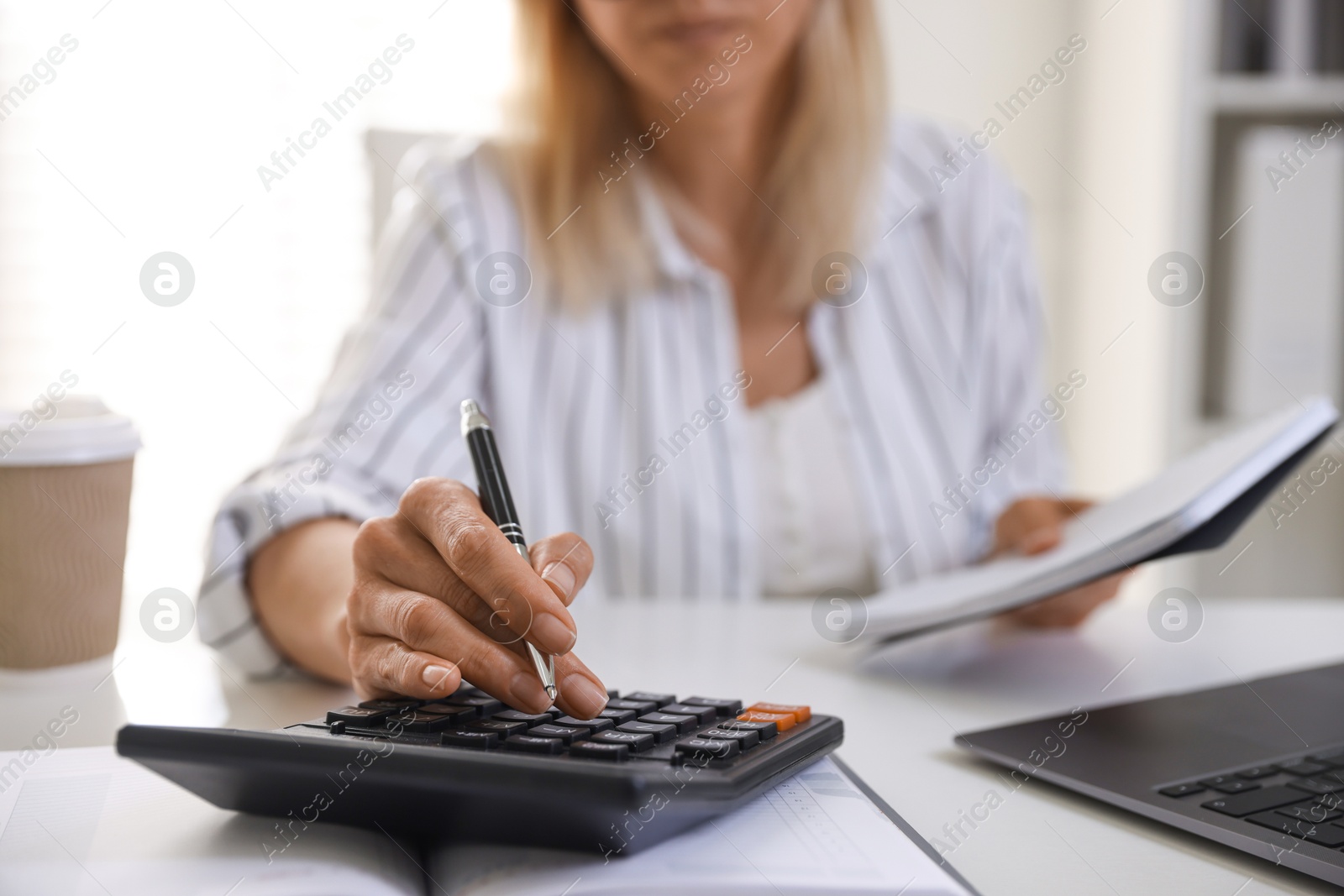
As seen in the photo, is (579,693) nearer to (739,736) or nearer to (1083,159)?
(739,736)

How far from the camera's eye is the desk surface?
416 millimetres

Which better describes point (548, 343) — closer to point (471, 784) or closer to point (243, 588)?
point (243, 588)

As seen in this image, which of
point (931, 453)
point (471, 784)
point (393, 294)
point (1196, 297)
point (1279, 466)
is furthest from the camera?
point (1196, 297)

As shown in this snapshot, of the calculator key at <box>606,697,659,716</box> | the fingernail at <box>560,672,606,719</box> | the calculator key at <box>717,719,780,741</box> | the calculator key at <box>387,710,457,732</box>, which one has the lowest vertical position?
the calculator key at <box>387,710,457,732</box>

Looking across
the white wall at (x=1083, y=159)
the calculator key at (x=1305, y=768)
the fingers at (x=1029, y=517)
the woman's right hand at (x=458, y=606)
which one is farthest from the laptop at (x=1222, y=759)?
the white wall at (x=1083, y=159)

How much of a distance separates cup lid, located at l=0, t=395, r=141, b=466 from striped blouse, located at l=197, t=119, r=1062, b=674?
1.09 ft

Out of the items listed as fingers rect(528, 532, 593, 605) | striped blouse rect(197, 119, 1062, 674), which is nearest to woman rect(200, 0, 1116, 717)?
striped blouse rect(197, 119, 1062, 674)

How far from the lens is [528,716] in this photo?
1.39 ft

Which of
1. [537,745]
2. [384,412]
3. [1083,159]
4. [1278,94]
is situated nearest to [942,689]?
[537,745]

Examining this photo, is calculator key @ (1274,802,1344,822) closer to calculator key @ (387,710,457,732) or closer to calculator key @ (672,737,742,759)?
calculator key @ (672,737,742,759)

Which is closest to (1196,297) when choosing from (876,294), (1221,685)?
(876,294)

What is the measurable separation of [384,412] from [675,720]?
0.57m

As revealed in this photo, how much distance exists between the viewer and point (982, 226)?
1.26 m

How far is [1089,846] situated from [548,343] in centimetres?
80
